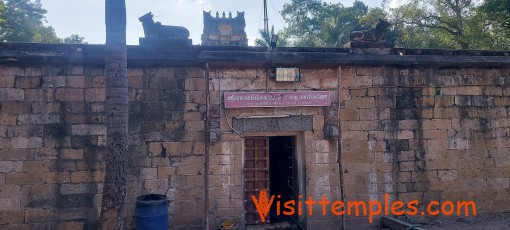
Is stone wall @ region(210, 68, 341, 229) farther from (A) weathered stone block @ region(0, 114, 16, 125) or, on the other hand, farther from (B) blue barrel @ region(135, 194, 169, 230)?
(A) weathered stone block @ region(0, 114, 16, 125)

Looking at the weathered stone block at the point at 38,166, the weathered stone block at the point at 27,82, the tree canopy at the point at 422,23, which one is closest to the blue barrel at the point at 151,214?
the weathered stone block at the point at 38,166

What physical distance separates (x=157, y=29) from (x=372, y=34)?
469cm

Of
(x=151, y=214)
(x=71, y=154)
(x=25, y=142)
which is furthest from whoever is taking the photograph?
(x=71, y=154)

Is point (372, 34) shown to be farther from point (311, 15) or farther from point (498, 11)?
point (311, 15)

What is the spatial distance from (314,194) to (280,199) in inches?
61.6

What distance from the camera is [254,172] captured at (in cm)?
782

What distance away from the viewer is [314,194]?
7539 mm

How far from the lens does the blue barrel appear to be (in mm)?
5961

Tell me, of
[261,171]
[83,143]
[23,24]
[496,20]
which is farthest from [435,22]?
[23,24]

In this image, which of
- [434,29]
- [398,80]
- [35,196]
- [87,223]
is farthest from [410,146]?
[434,29]

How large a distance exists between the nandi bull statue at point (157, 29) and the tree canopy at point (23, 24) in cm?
1715

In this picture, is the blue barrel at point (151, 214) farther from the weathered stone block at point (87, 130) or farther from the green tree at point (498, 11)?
the green tree at point (498, 11)

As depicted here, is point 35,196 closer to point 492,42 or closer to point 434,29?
point 492,42

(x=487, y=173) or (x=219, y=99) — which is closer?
(x=219, y=99)
